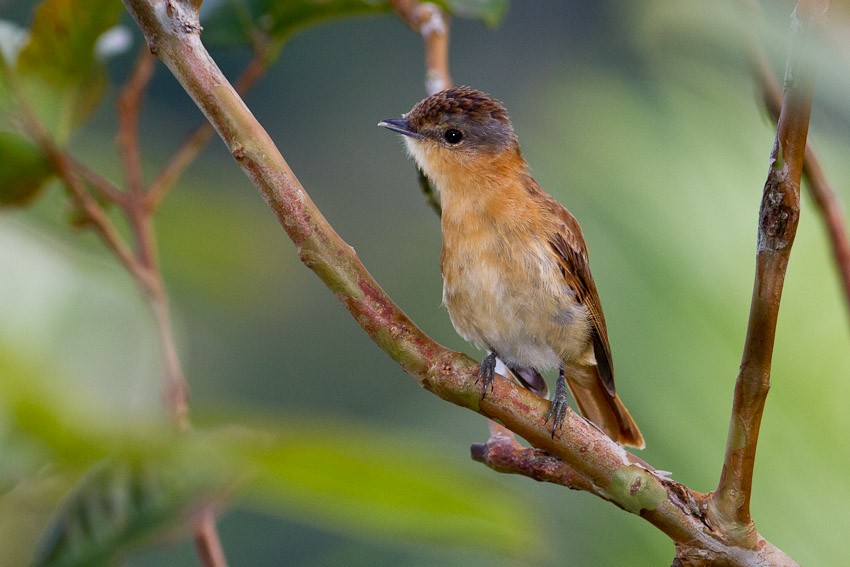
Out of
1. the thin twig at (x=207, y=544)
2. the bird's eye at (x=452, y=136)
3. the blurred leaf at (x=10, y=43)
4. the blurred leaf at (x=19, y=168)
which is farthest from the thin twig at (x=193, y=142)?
the thin twig at (x=207, y=544)

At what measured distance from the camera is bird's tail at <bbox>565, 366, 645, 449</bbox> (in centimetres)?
203

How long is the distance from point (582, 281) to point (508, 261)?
200mm

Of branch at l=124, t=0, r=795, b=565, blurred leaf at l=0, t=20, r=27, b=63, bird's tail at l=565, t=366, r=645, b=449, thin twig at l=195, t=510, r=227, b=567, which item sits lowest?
thin twig at l=195, t=510, r=227, b=567

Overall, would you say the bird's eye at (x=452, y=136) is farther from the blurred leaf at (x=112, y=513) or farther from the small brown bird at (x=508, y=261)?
the blurred leaf at (x=112, y=513)

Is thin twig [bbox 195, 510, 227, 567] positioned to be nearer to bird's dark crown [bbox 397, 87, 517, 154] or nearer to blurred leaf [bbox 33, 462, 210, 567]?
blurred leaf [bbox 33, 462, 210, 567]

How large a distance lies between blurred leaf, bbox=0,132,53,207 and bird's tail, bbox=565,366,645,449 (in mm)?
1147

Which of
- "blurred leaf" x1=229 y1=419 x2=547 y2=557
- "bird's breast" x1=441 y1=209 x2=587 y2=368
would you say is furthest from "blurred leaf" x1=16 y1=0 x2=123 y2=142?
"blurred leaf" x1=229 y1=419 x2=547 y2=557

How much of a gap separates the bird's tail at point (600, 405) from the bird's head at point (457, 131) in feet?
1.71

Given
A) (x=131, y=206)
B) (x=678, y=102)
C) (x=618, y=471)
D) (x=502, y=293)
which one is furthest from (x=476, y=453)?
(x=678, y=102)

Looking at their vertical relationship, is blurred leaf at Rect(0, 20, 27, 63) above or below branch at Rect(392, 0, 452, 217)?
below

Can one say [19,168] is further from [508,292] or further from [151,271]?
[508,292]

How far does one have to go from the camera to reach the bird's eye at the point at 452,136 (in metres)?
2.18

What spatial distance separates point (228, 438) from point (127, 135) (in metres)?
1.05

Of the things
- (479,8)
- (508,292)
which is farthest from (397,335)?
(479,8)
